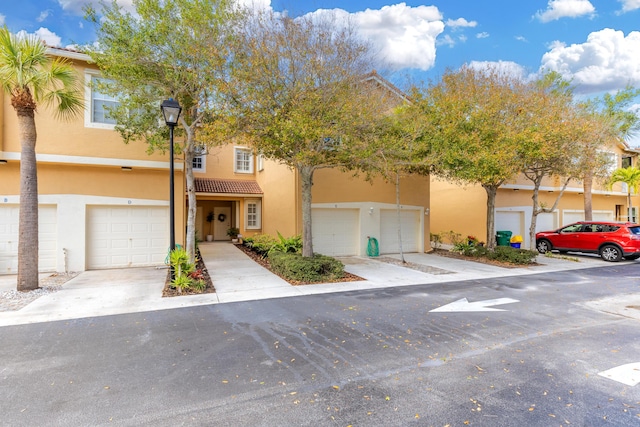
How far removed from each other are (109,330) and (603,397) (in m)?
6.53

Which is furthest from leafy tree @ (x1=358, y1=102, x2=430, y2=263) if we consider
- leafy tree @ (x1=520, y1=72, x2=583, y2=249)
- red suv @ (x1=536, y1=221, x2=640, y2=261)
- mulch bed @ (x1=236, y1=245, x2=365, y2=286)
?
red suv @ (x1=536, y1=221, x2=640, y2=261)

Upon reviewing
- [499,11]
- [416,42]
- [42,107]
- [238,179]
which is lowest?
[238,179]

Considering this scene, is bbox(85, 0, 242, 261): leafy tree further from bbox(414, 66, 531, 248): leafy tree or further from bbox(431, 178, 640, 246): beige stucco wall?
bbox(431, 178, 640, 246): beige stucco wall

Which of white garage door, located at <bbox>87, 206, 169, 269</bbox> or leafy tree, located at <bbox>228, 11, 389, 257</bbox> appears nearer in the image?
leafy tree, located at <bbox>228, 11, 389, 257</bbox>

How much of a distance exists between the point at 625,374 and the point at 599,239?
13.0 metres

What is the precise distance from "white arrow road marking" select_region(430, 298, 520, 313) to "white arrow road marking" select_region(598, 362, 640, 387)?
2455mm

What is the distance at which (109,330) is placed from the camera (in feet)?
16.9

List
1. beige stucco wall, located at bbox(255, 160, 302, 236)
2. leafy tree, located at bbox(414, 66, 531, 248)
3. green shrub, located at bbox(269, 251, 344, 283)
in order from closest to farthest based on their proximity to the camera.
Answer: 1. green shrub, located at bbox(269, 251, 344, 283)
2. leafy tree, located at bbox(414, 66, 531, 248)
3. beige stucco wall, located at bbox(255, 160, 302, 236)

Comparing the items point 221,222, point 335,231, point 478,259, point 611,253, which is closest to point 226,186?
point 221,222

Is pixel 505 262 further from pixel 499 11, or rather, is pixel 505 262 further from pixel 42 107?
pixel 42 107

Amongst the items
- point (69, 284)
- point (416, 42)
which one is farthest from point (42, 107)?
point (416, 42)

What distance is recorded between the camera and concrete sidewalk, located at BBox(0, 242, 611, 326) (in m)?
6.30

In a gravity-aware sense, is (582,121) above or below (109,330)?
above

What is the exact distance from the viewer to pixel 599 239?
13719 millimetres
